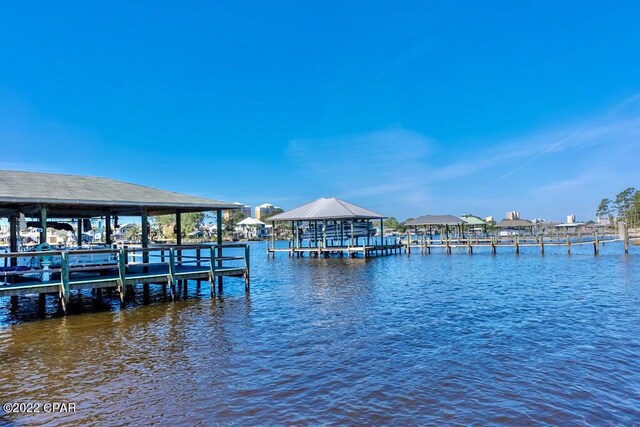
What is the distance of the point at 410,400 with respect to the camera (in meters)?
6.60

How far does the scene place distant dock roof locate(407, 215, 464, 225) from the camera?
4709 cm

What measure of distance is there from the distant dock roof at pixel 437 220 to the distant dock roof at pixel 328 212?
9.24 meters

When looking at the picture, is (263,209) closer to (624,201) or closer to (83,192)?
(624,201)

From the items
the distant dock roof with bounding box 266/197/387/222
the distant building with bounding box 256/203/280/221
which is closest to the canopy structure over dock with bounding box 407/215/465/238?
the distant dock roof with bounding box 266/197/387/222

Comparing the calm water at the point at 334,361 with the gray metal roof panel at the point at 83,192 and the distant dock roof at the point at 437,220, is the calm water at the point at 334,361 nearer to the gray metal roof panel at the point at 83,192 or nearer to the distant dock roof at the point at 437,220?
the gray metal roof panel at the point at 83,192

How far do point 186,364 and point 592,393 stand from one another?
7.27 meters

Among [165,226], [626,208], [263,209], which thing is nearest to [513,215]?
[626,208]

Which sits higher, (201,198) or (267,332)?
(201,198)

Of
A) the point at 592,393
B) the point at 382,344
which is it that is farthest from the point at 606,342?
the point at 382,344

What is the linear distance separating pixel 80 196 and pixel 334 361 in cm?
936

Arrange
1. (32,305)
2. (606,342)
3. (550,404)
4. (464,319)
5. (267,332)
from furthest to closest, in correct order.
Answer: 1. (32,305)
2. (464,319)
3. (267,332)
4. (606,342)
5. (550,404)

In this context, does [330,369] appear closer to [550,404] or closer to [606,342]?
[550,404]

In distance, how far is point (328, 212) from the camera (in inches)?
1526

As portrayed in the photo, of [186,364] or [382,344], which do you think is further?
[382,344]
